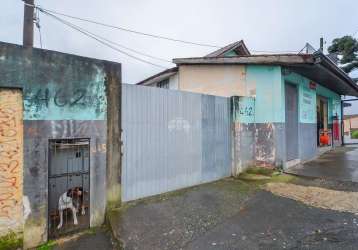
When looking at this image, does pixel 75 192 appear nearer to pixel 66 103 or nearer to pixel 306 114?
pixel 66 103

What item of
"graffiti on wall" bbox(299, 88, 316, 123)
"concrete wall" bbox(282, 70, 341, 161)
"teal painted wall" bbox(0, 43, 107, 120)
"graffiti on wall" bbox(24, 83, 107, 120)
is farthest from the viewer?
"graffiti on wall" bbox(299, 88, 316, 123)

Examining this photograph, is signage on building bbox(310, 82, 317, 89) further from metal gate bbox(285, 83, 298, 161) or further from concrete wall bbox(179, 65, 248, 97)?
concrete wall bbox(179, 65, 248, 97)

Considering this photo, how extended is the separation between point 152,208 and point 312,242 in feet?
8.89

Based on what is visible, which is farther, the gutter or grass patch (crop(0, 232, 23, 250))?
the gutter

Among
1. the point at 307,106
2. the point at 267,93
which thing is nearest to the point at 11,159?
the point at 267,93

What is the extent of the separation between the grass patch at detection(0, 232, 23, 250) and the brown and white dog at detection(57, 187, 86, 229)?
58 centimetres

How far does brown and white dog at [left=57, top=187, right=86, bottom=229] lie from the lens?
415 cm

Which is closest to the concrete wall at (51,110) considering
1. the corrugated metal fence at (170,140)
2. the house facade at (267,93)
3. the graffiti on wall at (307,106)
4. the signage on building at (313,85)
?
the corrugated metal fence at (170,140)

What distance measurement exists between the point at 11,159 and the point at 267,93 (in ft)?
22.8

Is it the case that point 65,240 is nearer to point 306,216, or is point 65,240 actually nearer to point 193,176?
point 193,176

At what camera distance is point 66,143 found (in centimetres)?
420

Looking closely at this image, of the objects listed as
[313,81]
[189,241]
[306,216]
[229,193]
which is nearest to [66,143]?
[189,241]

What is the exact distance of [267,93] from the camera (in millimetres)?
7895

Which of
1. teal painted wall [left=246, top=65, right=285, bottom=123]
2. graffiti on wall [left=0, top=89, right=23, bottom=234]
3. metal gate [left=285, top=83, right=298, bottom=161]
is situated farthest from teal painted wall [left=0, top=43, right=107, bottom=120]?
metal gate [left=285, top=83, right=298, bottom=161]
